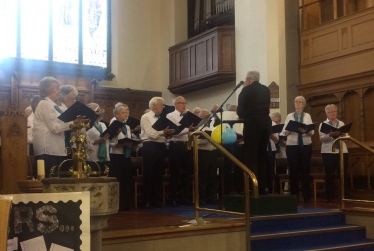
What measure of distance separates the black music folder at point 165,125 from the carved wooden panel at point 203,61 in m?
4.63

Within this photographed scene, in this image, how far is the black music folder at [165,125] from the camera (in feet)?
20.1

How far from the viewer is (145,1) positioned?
43.5 feet

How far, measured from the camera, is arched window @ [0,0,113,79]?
11.4 metres

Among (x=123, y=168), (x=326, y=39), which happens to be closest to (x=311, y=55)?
Result: (x=326, y=39)

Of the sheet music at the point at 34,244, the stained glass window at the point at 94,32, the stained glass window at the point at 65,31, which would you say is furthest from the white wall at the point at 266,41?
the sheet music at the point at 34,244

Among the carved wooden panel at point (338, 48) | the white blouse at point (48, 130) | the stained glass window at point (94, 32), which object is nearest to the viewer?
the white blouse at point (48, 130)

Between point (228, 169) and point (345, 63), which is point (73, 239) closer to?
point (228, 169)

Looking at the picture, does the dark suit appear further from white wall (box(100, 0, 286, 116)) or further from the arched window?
the arched window

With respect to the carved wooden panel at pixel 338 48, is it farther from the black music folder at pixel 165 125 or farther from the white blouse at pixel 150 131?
the white blouse at pixel 150 131

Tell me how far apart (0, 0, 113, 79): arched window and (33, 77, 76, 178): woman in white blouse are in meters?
6.83

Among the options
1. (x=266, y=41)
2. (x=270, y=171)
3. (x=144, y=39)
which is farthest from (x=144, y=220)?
(x=144, y=39)

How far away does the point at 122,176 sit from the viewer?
619cm

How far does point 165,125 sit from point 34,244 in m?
4.25

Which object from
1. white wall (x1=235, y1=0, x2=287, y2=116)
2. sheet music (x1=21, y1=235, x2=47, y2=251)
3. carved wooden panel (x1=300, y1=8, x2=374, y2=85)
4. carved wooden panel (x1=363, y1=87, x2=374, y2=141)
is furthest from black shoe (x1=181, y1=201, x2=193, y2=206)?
sheet music (x1=21, y1=235, x2=47, y2=251)
